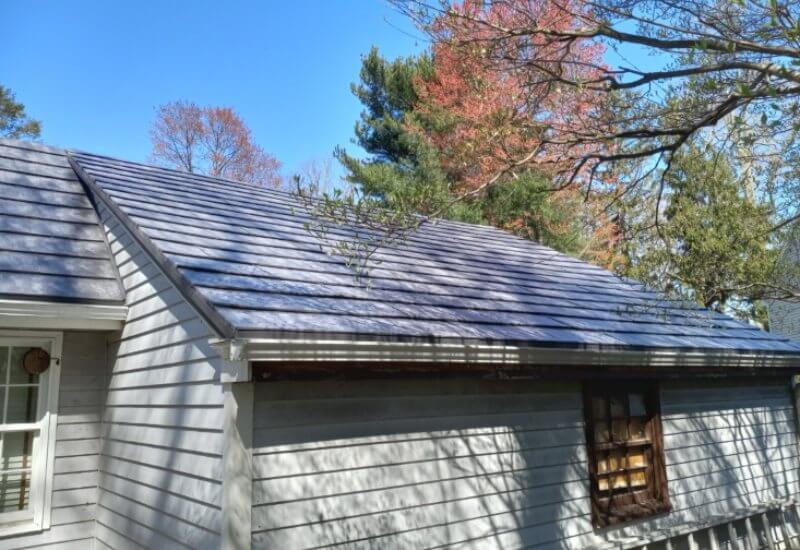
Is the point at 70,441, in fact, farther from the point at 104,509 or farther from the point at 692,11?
the point at 692,11

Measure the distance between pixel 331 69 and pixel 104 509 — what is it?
1660cm

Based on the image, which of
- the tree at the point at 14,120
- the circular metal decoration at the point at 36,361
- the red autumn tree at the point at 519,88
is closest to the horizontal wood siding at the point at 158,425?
the circular metal decoration at the point at 36,361

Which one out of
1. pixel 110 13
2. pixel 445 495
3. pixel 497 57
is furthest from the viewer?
pixel 110 13

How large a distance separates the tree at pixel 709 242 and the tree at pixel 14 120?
23.8 metres

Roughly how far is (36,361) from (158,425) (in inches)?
58.9

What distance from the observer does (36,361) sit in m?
5.00

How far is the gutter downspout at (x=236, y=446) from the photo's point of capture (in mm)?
3398

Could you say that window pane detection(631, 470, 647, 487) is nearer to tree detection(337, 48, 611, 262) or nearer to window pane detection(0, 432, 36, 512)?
window pane detection(0, 432, 36, 512)

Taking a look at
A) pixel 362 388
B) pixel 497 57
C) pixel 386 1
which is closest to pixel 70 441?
pixel 362 388

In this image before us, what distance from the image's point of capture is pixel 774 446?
8.05 metres

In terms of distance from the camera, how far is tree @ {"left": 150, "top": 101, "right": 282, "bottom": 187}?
78.3 ft

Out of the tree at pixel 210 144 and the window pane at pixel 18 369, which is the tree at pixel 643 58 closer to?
the window pane at pixel 18 369

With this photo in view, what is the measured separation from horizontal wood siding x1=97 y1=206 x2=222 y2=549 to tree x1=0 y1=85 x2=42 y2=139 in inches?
881

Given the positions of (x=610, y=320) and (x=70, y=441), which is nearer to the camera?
(x=70, y=441)
